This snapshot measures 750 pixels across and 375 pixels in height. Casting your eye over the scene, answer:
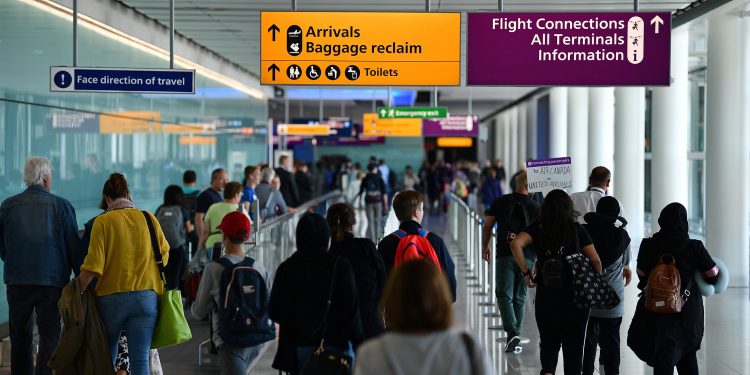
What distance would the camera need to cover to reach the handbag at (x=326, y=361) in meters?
4.95

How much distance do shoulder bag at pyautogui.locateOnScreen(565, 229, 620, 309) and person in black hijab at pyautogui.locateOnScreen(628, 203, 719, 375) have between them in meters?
0.38

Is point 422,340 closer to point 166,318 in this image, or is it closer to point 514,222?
point 166,318

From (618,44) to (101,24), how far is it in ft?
23.4

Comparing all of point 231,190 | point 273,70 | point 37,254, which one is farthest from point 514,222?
point 37,254

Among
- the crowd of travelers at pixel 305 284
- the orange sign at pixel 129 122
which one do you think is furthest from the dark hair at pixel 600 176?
the orange sign at pixel 129 122

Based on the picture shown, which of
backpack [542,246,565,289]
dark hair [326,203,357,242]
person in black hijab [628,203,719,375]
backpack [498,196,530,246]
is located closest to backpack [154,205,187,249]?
backpack [498,196,530,246]

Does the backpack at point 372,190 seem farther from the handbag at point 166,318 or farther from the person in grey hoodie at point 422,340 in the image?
the person in grey hoodie at point 422,340

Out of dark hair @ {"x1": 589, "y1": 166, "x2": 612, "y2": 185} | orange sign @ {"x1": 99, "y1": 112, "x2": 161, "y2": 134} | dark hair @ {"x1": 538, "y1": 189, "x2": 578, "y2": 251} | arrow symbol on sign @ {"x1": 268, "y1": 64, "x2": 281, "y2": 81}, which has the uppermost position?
arrow symbol on sign @ {"x1": 268, "y1": 64, "x2": 281, "y2": 81}

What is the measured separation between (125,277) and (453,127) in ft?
76.3

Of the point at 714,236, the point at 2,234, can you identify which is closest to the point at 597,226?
the point at 2,234

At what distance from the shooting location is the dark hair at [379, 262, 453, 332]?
3109 millimetres

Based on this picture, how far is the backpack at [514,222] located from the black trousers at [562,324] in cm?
203

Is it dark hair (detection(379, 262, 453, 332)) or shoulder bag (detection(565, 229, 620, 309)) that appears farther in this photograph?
shoulder bag (detection(565, 229, 620, 309))

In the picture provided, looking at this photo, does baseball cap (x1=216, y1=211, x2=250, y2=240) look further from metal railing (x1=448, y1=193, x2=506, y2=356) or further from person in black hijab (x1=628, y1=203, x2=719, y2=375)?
metal railing (x1=448, y1=193, x2=506, y2=356)
